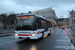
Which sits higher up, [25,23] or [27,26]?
[25,23]

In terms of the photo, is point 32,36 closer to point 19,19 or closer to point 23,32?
point 23,32

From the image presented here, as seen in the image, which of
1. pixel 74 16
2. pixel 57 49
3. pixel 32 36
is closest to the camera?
pixel 57 49

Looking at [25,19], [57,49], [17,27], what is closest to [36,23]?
[25,19]

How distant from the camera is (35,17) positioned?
11734 millimetres

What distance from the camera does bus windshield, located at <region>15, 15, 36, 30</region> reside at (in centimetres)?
1144

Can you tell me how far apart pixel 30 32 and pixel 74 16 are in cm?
9620

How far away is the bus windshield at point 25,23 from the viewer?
11438 mm

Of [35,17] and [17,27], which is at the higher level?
[35,17]

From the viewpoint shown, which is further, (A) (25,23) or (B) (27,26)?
(A) (25,23)

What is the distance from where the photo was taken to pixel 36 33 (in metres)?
11.7

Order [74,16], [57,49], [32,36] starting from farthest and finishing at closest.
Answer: [74,16] → [32,36] → [57,49]

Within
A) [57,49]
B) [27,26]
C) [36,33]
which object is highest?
[27,26]

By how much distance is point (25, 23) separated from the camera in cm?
1159

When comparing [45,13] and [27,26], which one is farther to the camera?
[45,13]
